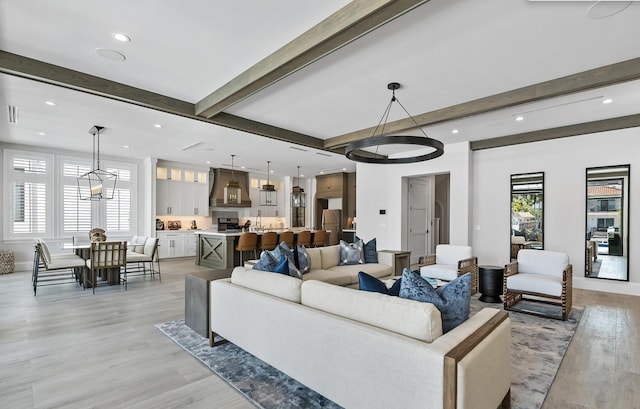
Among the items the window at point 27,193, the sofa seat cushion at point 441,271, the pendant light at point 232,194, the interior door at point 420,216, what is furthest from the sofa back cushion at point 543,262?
the window at point 27,193

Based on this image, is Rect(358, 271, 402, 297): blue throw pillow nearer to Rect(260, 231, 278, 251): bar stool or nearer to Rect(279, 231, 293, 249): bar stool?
Rect(260, 231, 278, 251): bar stool

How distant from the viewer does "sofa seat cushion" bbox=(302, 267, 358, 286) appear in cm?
428

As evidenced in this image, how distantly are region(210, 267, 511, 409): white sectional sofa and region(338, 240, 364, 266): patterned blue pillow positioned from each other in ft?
9.00

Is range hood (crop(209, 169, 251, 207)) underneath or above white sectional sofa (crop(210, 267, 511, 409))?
above

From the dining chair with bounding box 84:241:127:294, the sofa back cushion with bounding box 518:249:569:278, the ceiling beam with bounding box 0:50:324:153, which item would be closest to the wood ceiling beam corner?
the ceiling beam with bounding box 0:50:324:153

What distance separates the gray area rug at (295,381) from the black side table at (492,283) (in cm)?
94

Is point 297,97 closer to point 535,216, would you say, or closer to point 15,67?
point 15,67

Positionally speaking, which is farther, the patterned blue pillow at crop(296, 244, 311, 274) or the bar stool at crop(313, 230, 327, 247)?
the bar stool at crop(313, 230, 327, 247)

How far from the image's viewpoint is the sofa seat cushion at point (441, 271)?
5070 mm

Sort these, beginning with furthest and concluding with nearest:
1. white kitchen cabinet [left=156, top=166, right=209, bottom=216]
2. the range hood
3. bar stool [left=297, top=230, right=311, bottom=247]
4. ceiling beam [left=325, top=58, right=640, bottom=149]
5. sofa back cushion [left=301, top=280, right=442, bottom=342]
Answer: the range hood → white kitchen cabinet [left=156, top=166, right=209, bottom=216] → bar stool [left=297, top=230, right=311, bottom=247] → ceiling beam [left=325, top=58, right=640, bottom=149] → sofa back cushion [left=301, top=280, right=442, bottom=342]

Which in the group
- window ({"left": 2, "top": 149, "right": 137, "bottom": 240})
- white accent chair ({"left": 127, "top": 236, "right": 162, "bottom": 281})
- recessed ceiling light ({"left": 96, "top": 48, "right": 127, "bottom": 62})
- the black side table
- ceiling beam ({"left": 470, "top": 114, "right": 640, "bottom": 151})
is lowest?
the black side table

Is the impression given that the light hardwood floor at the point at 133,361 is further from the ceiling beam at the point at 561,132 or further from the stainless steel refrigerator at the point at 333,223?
the stainless steel refrigerator at the point at 333,223

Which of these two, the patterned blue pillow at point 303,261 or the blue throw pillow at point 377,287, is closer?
the blue throw pillow at point 377,287

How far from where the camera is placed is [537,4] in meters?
2.56
